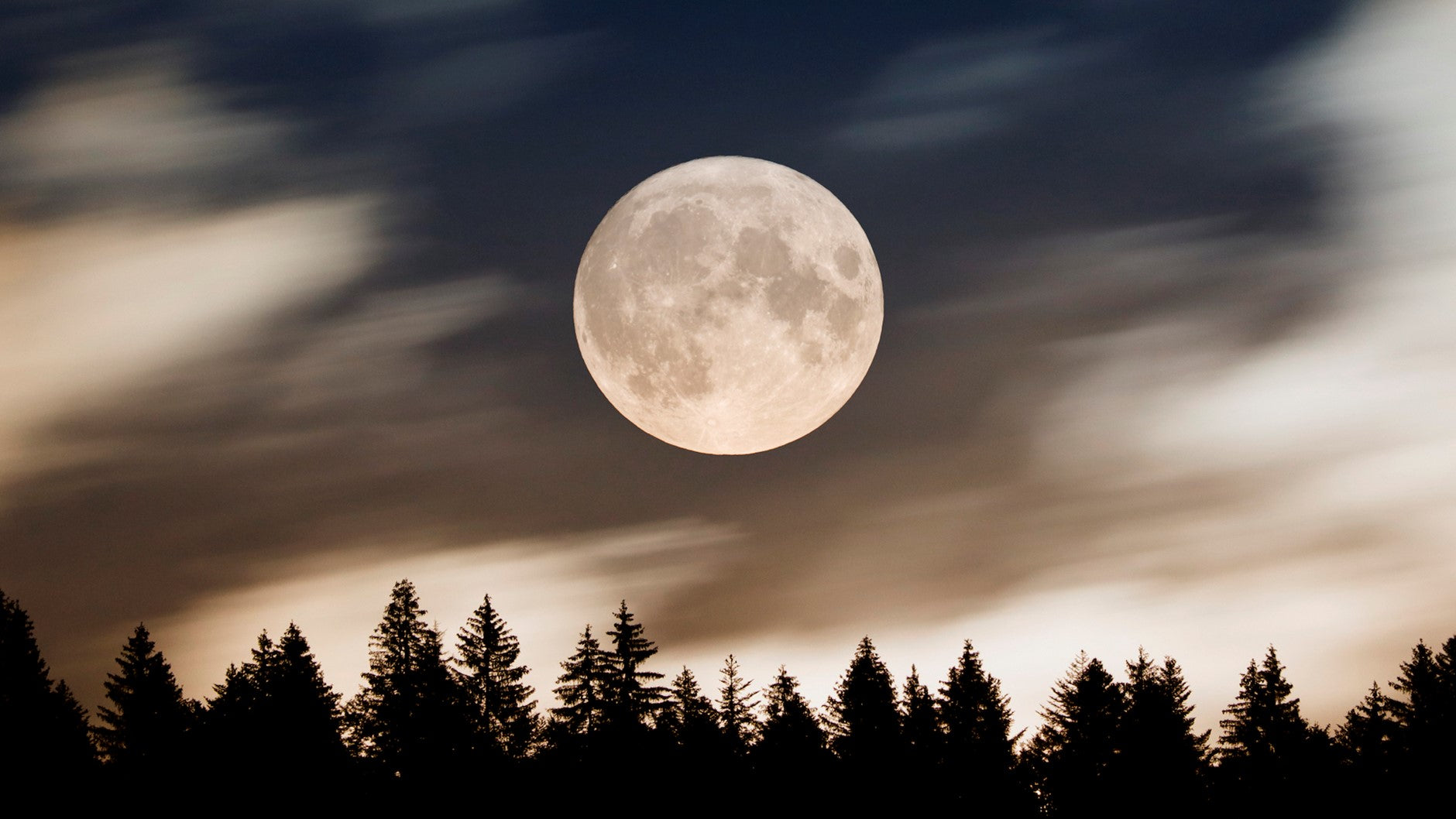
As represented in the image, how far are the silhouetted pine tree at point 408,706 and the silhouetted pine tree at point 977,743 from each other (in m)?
26.5

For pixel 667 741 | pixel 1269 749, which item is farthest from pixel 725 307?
pixel 1269 749

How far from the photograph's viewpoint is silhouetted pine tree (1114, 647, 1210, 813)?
258ft

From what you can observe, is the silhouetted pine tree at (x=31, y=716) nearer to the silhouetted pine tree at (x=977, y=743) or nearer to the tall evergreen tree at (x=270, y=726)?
the tall evergreen tree at (x=270, y=726)

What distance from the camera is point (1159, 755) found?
7875cm

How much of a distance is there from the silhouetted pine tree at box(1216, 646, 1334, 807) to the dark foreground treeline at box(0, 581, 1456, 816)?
128 millimetres

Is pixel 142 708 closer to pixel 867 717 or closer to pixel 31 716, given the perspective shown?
pixel 31 716

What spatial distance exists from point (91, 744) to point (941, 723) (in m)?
44.8

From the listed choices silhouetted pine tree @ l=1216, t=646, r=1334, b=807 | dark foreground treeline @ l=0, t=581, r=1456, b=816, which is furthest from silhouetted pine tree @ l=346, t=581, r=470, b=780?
silhouetted pine tree @ l=1216, t=646, r=1334, b=807

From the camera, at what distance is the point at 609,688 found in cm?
7894

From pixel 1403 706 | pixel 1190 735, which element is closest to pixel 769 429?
pixel 1190 735

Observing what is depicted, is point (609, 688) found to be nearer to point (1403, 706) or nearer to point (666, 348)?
point (1403, 706)

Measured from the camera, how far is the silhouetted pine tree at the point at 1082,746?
80.9m

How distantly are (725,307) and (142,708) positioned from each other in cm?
6096

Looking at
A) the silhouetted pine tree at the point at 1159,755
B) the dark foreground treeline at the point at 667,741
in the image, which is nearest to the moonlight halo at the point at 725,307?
the dark foreground treeline at the point at 667,741
